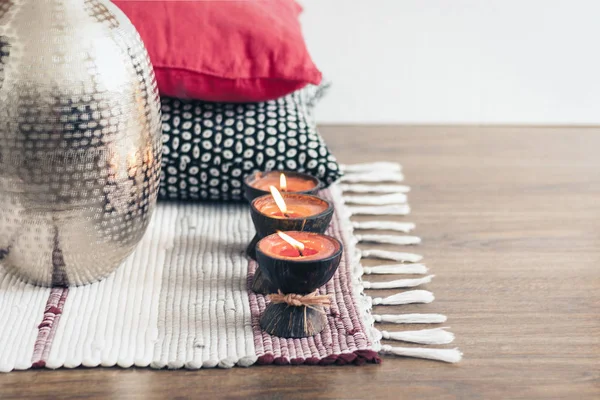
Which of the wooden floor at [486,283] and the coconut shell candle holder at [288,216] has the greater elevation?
the coconut shell candle holder at [288,216]

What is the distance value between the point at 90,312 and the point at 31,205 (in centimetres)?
12

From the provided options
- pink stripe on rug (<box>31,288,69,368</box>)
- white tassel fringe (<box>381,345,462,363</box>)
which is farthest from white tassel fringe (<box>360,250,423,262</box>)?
pink stripe on rug (<box>31,288,69,368</box>)

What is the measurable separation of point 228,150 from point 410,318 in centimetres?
37

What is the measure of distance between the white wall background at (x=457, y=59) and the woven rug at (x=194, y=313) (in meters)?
0.64

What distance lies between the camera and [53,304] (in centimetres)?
77

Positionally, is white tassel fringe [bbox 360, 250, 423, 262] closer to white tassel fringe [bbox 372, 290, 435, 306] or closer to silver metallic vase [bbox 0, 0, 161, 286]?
white tassel fringe [bbox 372, 290, 435, 306]

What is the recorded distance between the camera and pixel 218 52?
3.34 ft

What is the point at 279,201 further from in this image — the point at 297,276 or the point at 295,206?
the point at 297,276

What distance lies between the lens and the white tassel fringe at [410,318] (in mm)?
759

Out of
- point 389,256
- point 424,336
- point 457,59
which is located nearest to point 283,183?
point 389,256

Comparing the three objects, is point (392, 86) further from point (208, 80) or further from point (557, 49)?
point (208, 80)

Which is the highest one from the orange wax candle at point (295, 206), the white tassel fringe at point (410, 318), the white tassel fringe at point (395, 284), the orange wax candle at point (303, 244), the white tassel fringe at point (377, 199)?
the orange wax candle at point (303, 244)

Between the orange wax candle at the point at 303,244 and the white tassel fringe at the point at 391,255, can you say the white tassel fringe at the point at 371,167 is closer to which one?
the white tassel fringe at the point at 391,255

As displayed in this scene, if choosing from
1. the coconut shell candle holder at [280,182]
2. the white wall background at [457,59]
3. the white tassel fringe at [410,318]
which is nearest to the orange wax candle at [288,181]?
the coconut shell candle holder at [280,182]
